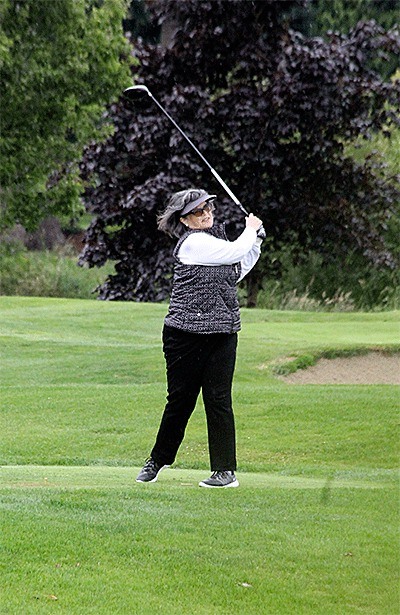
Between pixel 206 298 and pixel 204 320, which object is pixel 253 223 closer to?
pixel 206 298

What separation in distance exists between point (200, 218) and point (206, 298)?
518 mm

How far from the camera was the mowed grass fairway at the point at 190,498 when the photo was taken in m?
5.07

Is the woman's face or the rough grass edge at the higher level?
the woman's face

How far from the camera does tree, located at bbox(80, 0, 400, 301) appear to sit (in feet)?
86.4

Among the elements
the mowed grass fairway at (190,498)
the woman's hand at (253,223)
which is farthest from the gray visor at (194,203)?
the mowed grass fairway at (190,498)

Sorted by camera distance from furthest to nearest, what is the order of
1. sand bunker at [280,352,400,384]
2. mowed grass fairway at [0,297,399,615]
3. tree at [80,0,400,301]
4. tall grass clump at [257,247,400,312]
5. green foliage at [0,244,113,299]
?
green foliage at [0,244,113,299]
tall grass clump at [257,247,400,312]
tree at [80,0,400,301]
sand bunker at [280,352,400,384]
mowed grass fairway at [0,297,399,615]

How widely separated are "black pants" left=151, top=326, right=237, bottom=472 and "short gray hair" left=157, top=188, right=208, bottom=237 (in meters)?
0.61

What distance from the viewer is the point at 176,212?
7.47 meters

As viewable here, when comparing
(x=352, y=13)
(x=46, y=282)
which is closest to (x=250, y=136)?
(x=46, y=282)

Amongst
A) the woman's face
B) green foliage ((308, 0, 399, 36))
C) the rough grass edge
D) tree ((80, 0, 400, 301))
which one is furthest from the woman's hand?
green foliage ((308, 0, 399, 36))

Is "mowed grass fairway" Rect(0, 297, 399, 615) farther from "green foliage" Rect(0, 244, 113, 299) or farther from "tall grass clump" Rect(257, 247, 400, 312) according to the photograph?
"green foliage" Rect(0, 244, 113, 299)

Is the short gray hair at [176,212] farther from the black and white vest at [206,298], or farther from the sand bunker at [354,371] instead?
the sand bunker at [354,371]

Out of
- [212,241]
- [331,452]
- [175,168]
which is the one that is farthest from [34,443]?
[175,168]

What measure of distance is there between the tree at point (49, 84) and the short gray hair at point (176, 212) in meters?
15.4
